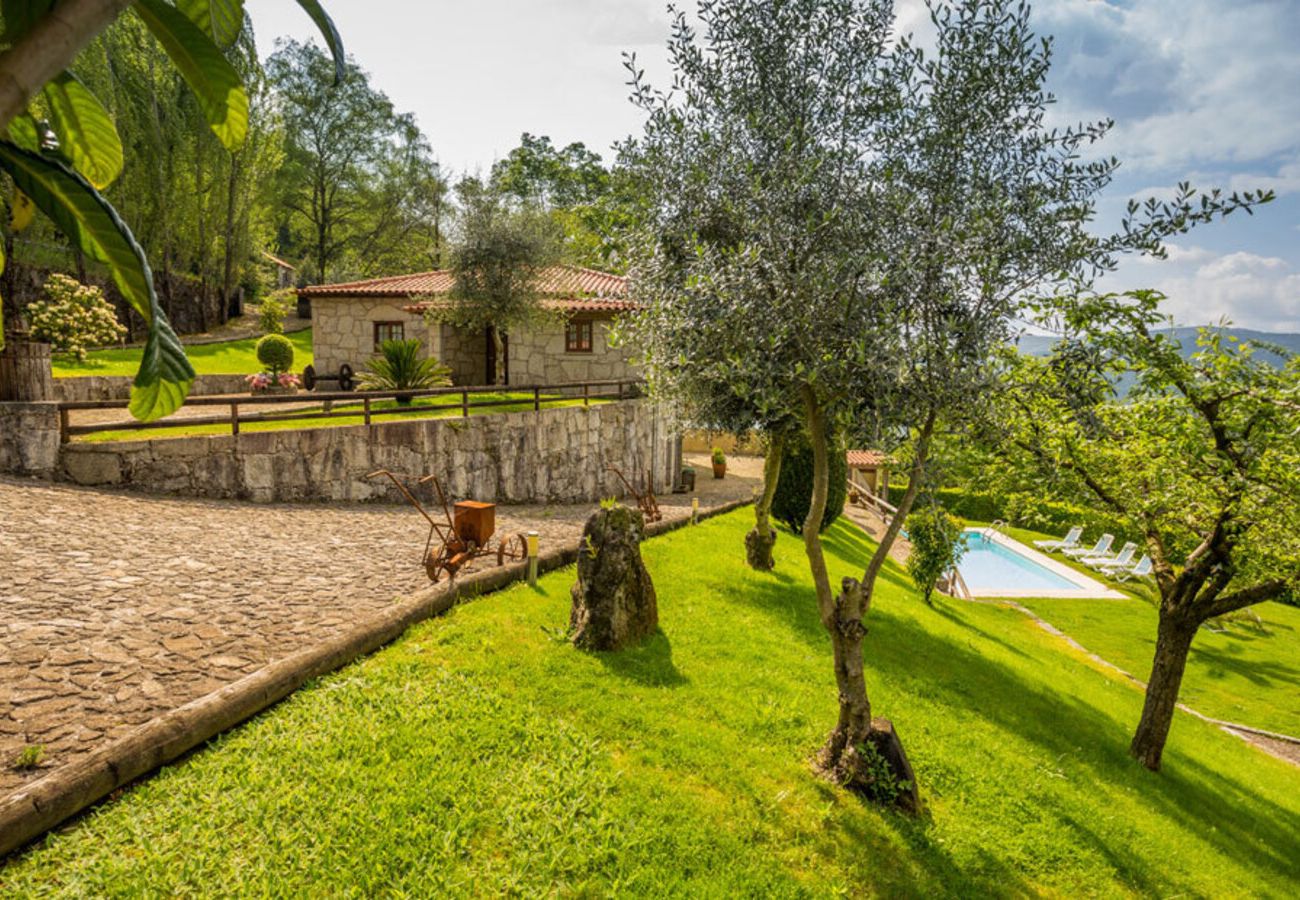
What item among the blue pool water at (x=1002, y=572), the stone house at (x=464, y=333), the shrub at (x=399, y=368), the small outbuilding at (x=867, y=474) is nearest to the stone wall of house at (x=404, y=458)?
the shrub at (x=399, y=368)

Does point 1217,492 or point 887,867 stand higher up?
point 1217,492

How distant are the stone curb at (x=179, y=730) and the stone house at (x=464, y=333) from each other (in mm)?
16861

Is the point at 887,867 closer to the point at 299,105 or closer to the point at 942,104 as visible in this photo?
the point at 942,104

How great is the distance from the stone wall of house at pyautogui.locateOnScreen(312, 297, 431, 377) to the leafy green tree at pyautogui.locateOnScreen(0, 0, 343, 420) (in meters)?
24.5

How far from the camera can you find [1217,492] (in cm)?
777

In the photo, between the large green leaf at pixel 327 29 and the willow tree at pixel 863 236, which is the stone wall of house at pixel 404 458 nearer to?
the willow tree at pixel 863 236

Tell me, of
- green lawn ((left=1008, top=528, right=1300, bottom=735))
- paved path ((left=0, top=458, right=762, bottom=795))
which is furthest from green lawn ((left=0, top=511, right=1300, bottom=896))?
green lawn ((left=1008, top=528, right=1300, bottom=735))

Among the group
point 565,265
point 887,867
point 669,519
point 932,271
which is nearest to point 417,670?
point 887,867

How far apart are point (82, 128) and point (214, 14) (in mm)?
390

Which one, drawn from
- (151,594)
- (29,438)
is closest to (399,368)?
(29,438)

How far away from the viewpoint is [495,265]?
21750 millimetres

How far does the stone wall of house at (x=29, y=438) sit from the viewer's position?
10516 mm

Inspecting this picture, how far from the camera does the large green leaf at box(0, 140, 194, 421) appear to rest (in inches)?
44.9

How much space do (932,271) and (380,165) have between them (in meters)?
47.1
